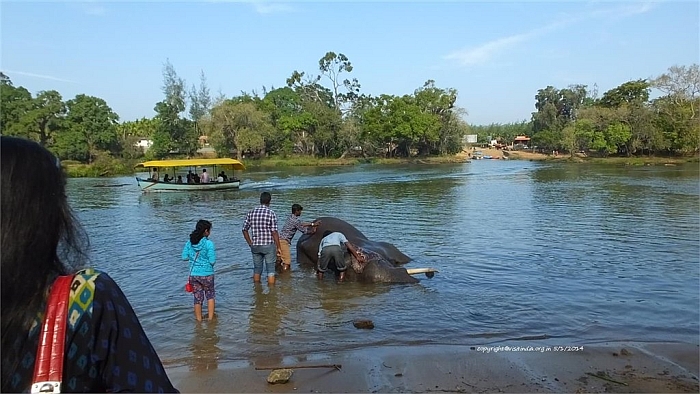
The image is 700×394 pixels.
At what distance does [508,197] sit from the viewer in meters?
29.8

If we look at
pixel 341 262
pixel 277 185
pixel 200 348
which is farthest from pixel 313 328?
pixel 277 185

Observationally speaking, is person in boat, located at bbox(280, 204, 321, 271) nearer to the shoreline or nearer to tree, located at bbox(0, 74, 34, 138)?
the shoreline

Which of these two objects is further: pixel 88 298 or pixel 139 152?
pixel 139 152

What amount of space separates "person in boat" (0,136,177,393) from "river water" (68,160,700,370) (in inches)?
208

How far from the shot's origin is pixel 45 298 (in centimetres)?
174

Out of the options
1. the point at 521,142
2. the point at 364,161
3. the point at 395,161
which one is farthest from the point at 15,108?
Answer: the point at 521,142

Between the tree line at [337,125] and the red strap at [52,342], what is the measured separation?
63415 mm

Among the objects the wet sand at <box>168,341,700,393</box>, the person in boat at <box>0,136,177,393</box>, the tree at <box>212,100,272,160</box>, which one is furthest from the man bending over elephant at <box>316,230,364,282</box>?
the tree at <box>212,100,272,160</box>

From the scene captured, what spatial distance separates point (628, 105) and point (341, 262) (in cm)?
6857

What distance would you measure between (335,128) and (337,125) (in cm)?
47

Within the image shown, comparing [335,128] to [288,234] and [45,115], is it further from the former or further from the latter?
[288,234]

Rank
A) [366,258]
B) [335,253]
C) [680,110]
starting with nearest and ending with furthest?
[335,253]
[366,258]
[680,110]

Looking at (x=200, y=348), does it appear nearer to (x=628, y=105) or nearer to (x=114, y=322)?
(x=114, y=322)

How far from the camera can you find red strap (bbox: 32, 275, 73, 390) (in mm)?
1689
